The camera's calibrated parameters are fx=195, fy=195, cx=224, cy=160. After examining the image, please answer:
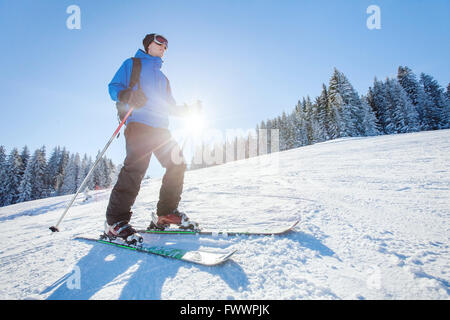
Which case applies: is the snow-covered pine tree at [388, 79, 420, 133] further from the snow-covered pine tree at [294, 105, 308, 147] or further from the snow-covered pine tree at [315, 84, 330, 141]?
the snow-covered pine tree at [294, 105, 308, 147]

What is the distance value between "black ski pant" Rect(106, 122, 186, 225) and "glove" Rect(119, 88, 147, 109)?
26cm

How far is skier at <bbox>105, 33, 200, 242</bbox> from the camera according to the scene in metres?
2.30

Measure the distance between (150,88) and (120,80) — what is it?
14.9 inches

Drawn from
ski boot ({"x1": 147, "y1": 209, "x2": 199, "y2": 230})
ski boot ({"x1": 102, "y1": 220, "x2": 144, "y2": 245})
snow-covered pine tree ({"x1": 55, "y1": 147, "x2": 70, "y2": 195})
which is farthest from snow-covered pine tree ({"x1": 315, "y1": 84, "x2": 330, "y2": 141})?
snow-covered pine tree ({"x1": 55, "y1": 147, "x2": 70, "y2": 195})

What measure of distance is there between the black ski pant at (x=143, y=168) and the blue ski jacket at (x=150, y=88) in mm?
119

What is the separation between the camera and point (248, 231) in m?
2.10

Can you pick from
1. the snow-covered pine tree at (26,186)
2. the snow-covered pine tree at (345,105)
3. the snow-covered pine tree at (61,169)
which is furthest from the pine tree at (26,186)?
the snow-covered pine tree at (345,105)

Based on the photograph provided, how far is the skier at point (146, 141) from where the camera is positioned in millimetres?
2299

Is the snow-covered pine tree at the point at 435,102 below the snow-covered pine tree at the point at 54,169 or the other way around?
the other way around

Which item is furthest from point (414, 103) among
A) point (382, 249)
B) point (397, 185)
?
point (382, 249)

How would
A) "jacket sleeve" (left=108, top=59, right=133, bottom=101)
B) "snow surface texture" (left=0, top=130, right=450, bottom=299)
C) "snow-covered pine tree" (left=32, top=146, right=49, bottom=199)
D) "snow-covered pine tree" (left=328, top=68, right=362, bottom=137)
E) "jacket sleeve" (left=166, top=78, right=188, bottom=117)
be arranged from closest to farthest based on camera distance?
"snow surface texture" (left=0, top=130, right=450, bottom=299), "jacket sleeve" (left=108, top=59, right=133, bottom=101), "jacket sleeve" (left=166, top=78, right=188, bottom=117), "snow-covered pine tree" (left=328, top=68, right=362, bottom=137), "snow-covered pine tree" (left=32, top=146, right=49, bottom=199)

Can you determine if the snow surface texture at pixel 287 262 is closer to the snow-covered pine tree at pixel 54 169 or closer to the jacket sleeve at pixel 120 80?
the jacket sleeve at pixel 120 80
